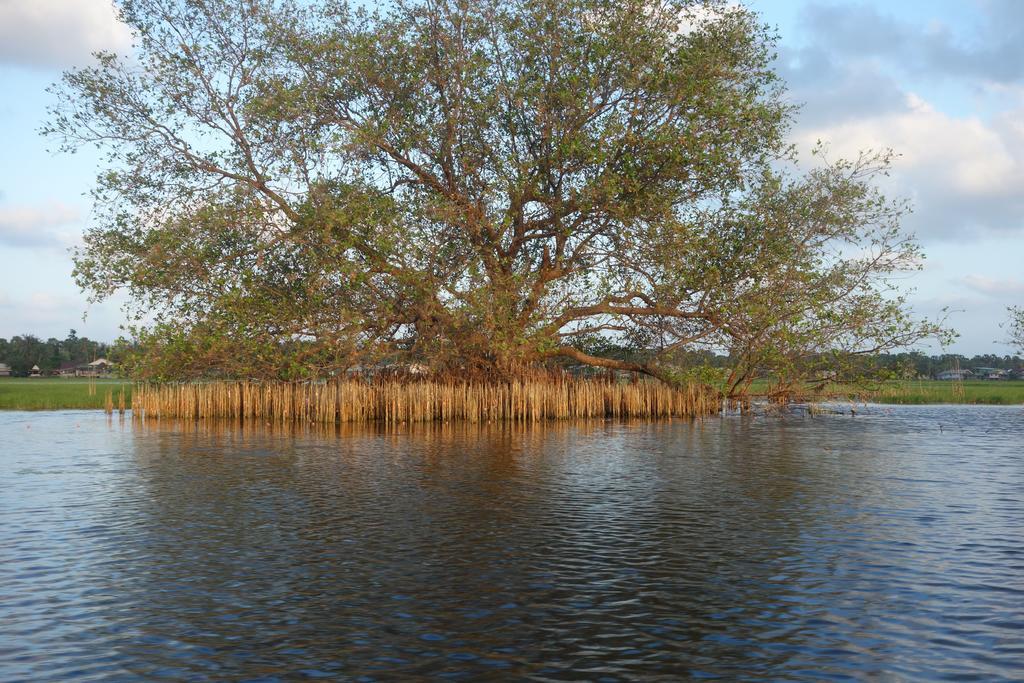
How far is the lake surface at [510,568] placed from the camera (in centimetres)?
784

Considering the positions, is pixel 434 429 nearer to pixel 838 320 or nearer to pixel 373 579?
pixel 838 320

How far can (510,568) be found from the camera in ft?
36.3

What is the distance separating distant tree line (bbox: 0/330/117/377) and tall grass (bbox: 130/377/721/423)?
9483cm

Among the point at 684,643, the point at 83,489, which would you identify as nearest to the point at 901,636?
the point at 684,643

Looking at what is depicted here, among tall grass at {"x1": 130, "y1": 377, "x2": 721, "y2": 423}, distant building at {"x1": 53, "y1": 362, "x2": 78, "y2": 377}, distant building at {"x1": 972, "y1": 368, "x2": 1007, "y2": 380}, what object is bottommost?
tall grass at {"x1": 130, "y1": 377, "x2": 721, "y2": 423}

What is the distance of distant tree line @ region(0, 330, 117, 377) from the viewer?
123 metres

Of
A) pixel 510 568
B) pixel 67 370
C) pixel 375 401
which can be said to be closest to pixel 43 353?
pixel 67 370

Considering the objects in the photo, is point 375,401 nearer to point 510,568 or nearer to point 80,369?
point 510,568

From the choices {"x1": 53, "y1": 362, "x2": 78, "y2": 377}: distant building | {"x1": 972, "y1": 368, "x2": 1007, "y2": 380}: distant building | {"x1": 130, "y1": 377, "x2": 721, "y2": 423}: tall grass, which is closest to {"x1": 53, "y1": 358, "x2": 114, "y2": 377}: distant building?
{"x1": 53, "y1": 362, "x2": 78, "y2": 377}: distant building

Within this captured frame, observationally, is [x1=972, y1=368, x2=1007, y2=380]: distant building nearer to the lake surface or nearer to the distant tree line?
the lake surface

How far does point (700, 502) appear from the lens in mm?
15891

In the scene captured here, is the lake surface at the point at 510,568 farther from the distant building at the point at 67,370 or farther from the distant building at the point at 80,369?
the distant building at the point at 67,370

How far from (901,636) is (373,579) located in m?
5.54

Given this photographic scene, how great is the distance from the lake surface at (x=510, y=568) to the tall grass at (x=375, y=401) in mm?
11699
